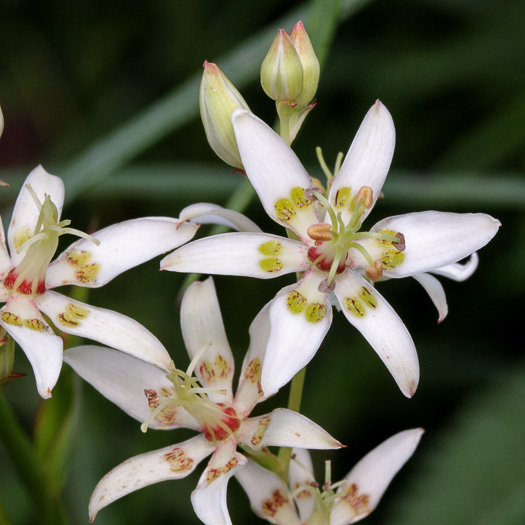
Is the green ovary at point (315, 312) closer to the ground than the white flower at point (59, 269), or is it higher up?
closer to the ground

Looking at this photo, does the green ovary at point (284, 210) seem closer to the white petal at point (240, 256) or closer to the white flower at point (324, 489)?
the white petal at point (240, 256)

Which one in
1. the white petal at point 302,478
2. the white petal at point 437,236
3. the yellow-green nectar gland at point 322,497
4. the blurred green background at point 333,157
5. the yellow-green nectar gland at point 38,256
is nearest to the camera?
the white petal at point 437,236

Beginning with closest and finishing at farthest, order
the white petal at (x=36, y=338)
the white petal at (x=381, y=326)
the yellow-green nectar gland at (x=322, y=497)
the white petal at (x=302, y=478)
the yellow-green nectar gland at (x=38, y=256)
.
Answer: the white petal at (x=36, y=338) < the white petal at (x=381, y=326) < the yellow-green nectar gland at (x=38, y=256) < the yellow-green nectar gland at (x=322, y=497) < the white petal at (x=302, y=478)

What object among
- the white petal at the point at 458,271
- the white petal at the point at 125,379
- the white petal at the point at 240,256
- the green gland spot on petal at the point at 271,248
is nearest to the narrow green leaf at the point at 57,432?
the white petal at the point at 125,379

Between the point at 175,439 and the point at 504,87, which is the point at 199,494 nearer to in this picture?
the point at 175,439

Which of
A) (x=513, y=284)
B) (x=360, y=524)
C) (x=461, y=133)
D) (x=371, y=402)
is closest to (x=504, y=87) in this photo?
(x=461, y=133)

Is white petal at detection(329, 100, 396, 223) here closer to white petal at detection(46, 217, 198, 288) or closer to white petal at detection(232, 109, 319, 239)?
white petal at detection(232, 109, 319, 239)

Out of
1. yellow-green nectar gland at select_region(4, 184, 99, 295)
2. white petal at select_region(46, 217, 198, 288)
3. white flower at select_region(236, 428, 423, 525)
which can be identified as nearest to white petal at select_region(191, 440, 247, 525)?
white flower at select_region(236, 428, 423, 525)
